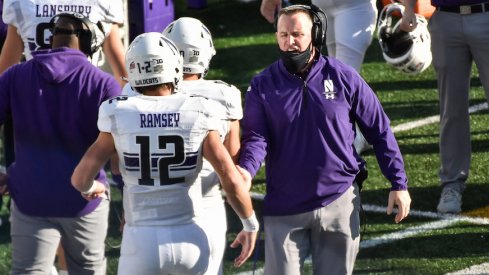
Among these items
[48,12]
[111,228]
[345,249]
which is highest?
[48,12]

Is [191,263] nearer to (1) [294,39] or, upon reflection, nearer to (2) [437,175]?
(1) [294,39]

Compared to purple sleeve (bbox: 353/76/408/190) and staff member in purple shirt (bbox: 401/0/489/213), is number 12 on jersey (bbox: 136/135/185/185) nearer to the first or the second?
purple sleeve (bbox: 353/76/408/190)

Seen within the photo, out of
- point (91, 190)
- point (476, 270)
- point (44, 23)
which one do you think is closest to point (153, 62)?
point (91, 190)

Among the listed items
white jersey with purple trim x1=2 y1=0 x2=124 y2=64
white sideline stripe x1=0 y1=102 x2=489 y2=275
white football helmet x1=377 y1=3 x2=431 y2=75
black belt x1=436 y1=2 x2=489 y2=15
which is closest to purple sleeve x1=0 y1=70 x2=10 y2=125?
white jersey with purple trim x1=2 y1=0 x2=124 y2=64

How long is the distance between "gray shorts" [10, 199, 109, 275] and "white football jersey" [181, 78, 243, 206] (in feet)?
2.17

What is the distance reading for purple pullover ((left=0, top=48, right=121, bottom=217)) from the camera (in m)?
5.75

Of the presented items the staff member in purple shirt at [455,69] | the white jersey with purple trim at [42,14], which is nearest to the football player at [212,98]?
the white jersey with purple trim at [42,14]

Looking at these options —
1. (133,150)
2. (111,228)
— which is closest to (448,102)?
(111,228)

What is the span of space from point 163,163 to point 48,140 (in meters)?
0.92

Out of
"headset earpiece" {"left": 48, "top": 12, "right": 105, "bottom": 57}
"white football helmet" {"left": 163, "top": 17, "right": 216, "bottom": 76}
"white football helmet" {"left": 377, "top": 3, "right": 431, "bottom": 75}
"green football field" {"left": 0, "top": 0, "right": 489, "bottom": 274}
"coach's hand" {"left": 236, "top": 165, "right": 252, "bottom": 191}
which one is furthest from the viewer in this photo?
"white football helmet" {"left": 377, "top": 3, "right": 431, "bottom": 75}

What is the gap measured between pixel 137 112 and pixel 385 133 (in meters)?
1.24

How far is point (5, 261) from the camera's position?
768 centimetres

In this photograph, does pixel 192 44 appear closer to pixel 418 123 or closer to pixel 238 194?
pixel 238 194

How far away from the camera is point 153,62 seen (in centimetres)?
514
